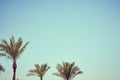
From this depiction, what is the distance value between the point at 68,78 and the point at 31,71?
24.4 feet

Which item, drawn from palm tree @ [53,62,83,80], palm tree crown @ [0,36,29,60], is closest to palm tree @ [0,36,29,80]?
palm tree crown @ [0,36,29,60]

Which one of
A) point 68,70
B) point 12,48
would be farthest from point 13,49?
point 68,70

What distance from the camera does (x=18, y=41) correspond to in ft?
117

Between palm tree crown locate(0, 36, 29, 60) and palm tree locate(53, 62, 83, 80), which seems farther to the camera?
palm tree locate(53, 62, 83, 80)

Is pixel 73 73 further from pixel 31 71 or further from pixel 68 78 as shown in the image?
pixel 31 71

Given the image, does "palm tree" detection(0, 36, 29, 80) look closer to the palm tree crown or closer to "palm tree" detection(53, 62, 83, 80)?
the palm tree crown

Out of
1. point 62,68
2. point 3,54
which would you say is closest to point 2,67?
point 3,54

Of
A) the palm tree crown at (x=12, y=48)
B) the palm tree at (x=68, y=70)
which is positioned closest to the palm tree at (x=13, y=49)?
the palm tree crown at (x=12, y=48)

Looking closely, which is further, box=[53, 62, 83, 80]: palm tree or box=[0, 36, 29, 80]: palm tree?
box=[53, 62, 83, 80]: palm tree

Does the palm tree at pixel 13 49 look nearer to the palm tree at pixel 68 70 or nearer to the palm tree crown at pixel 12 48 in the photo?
the palm tree crown at pixel 12 48

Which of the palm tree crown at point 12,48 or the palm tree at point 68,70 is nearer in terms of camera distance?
the palm tree crown at point 12,48

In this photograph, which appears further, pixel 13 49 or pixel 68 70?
pixel 68 70

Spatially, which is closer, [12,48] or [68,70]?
[12,48]

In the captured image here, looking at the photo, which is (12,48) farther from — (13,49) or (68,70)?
(68,70)
